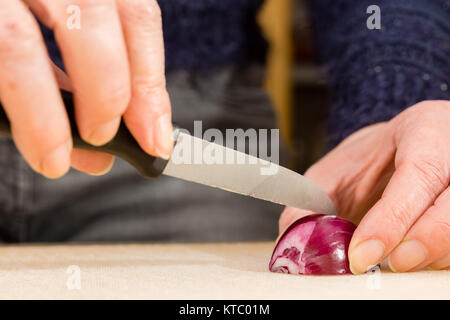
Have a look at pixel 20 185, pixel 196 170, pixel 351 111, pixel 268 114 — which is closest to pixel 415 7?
pixel 351 111

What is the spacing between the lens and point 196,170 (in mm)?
618

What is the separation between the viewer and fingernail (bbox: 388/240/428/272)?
23.0 inches

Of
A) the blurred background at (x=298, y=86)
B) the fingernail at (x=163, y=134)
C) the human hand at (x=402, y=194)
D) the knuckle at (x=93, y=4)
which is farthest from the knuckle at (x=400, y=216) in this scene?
the blurred background at (x=298, y=86)

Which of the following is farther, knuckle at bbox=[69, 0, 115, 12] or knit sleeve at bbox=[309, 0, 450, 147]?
knit sleeve at bbox=[309, 0, 450, 147]

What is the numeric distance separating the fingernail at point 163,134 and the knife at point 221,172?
4cm

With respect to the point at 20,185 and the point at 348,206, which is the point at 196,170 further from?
the point at 20,185

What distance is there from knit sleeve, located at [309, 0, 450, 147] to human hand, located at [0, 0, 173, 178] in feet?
1.50

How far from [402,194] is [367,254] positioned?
0.26 feet

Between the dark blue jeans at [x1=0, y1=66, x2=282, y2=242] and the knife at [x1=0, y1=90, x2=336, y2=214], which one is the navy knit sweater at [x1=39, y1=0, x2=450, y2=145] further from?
the knife at [x1=0, y1=90, x2=336, y2=214]

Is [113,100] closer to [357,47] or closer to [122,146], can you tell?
[122,146]

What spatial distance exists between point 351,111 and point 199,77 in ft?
0.97

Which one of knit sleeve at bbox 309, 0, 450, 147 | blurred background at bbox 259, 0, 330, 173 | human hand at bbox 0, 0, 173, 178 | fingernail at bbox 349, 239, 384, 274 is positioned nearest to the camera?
human hand at bbox 0, 0, 173, 178

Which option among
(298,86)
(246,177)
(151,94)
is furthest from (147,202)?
(298,86)

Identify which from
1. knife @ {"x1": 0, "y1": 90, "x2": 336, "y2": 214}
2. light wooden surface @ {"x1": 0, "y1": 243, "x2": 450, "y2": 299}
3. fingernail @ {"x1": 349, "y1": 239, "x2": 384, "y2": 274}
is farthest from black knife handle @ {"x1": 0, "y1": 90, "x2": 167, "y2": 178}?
fingernail @ {"x1": 349, "y1": 239, "x2": 384, "y2": 274}
